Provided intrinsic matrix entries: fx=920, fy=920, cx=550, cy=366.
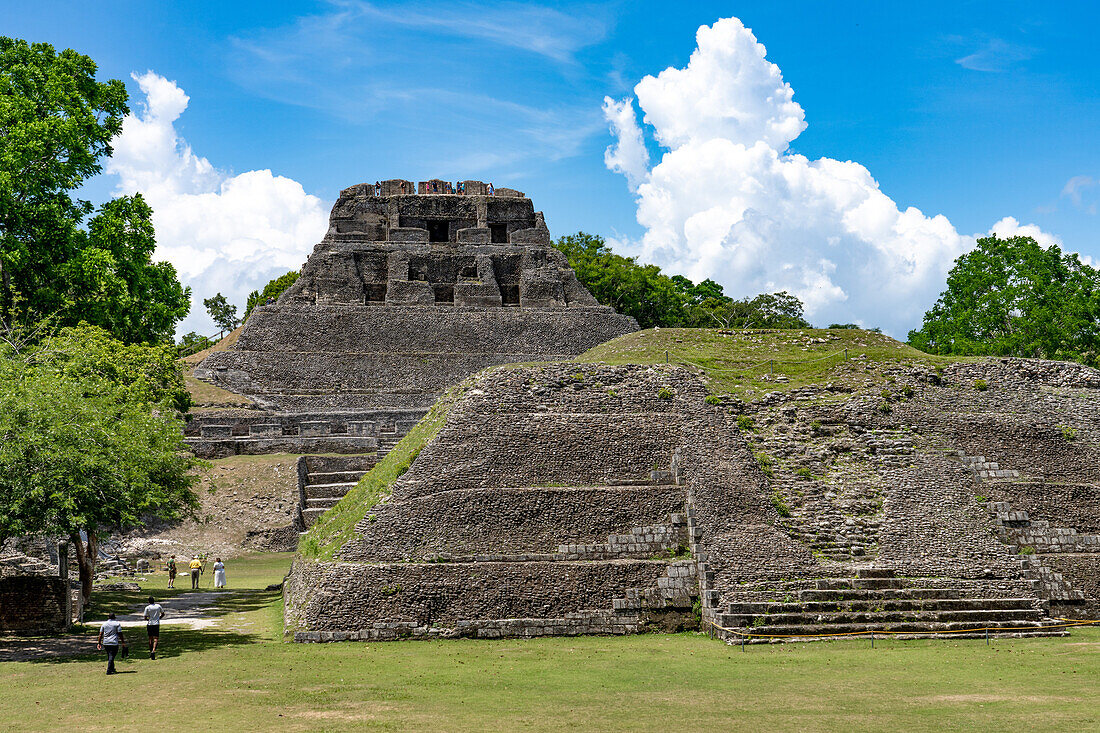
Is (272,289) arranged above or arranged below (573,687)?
above

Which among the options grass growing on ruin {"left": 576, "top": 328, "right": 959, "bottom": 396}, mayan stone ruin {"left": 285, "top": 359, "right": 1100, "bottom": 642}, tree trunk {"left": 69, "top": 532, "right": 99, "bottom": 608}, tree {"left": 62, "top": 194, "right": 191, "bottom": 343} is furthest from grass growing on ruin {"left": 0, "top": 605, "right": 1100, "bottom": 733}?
tree {"left": 62, "top": 194, "right": 191, "bottom": 343}

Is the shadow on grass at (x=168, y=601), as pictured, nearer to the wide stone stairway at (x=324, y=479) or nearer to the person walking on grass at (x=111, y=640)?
the wide stone stairway at (x=324, y=479)

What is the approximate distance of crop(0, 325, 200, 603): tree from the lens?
17469 mm

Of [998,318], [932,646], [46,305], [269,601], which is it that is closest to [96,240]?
[46,305]

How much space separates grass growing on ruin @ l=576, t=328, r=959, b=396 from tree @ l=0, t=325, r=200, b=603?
1221 cm

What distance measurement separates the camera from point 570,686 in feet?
48.1

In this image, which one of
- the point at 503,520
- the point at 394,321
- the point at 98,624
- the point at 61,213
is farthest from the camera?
the point at 394,321

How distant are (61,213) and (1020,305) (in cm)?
4380

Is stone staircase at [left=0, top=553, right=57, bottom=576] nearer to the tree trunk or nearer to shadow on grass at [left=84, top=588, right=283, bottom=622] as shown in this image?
the tree trunk

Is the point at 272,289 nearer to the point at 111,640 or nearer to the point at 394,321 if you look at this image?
the point at 394,321

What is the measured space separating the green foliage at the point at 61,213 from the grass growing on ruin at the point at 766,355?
16.5m

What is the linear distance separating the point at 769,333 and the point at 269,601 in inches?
662

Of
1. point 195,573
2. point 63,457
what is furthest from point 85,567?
point 63,457

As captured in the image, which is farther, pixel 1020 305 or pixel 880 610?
pixel 1020 305
